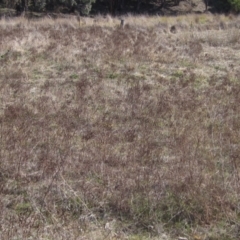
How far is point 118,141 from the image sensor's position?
21.5 feet

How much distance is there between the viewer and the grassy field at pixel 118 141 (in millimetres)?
4148

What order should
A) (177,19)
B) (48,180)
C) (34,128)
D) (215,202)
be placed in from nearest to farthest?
(215,202), (48,180), (34,128), (177,19)

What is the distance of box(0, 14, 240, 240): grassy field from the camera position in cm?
415

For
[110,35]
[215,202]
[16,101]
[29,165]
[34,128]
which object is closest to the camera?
[215,202]

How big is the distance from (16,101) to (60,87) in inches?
55.0

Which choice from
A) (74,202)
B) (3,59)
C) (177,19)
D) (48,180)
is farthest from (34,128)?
(177,19)

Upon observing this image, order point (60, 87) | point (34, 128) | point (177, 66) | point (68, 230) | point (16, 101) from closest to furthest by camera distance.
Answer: point (68, 230) → point (34, 128) → point (16, 101) → point (60, 87) → point (177, 66)

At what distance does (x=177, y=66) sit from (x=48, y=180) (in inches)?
312

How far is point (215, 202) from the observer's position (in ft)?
14.0

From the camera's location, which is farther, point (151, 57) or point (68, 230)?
point (151, 57)

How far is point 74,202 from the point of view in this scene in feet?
14.4

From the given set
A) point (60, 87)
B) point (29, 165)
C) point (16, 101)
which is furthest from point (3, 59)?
point (29, 165)

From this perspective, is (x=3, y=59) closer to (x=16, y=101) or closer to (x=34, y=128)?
(x=16, y=101)

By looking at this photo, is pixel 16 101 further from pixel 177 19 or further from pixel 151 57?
pixel 177 19
